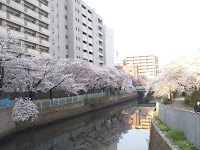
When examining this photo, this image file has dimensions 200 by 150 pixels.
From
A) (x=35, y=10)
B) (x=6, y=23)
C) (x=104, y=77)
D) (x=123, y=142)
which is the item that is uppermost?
(x=35, y=10)

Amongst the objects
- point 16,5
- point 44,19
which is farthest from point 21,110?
point 44,19

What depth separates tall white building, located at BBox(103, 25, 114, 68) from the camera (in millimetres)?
89000

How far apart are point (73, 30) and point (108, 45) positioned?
3076cm

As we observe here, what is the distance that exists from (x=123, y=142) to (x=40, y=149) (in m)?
7.25

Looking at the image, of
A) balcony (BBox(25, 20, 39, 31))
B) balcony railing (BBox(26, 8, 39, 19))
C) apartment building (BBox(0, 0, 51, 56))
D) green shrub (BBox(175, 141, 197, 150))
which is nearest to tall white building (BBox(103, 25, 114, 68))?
apartment building (BBox(0, 0, 51, 56))

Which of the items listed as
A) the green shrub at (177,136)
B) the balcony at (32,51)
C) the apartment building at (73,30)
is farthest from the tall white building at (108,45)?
the green shrub at (177,136)

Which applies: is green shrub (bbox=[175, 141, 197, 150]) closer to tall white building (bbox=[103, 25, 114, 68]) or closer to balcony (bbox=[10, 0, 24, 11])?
balcony (bbox=[10, 0, 24, 11])

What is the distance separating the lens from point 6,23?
38.5 meters

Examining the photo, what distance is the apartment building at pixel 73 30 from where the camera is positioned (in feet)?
185

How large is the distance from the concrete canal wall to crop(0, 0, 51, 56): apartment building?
31.4 ft

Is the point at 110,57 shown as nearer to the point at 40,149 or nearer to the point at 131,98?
the point at 131,98

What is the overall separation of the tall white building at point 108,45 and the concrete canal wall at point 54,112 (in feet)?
89.1

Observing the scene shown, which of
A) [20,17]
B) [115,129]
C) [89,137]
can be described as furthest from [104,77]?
[89,137]

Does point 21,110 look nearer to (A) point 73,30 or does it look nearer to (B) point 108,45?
(A) point 73,30
